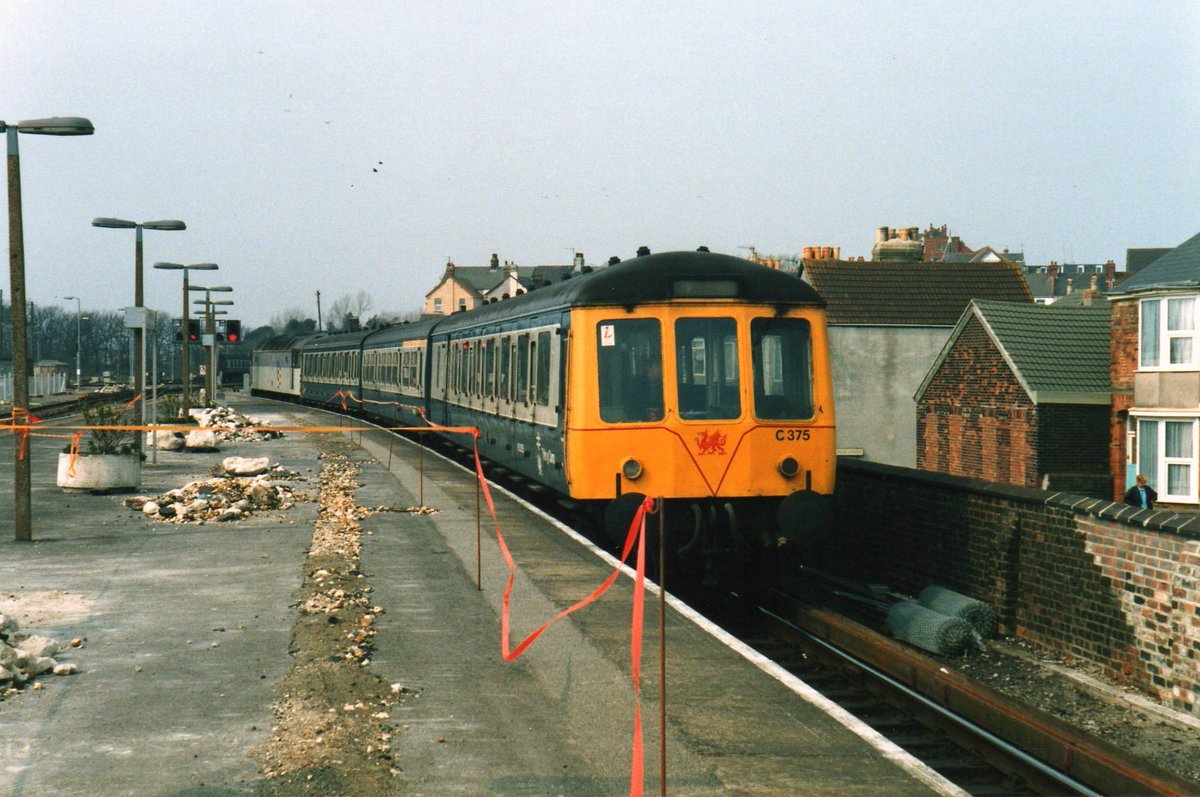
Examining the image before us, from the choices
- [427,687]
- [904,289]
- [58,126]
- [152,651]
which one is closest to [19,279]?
[58,126]

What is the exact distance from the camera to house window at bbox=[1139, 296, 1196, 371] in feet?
92.1

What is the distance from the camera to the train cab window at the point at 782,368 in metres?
Answer: 12.4

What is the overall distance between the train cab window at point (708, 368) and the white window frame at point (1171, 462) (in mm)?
19748

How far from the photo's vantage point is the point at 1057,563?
11.9 m

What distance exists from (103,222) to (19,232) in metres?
13.4

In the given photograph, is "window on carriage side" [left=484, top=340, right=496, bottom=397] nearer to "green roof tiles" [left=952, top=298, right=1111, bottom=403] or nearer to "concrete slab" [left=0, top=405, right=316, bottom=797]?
"concrete slab" [left=0, top=405, right=316, bottom=797]

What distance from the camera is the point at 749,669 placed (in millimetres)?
8648

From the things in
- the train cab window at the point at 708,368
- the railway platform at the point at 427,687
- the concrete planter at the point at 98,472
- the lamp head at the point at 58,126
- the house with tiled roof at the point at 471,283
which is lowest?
the railway platform at the point at 427,687

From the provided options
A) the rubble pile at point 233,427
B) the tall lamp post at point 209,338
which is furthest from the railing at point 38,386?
the rubble pile at point 233,427

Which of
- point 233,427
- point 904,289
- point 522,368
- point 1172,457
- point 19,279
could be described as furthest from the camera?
point 904,289

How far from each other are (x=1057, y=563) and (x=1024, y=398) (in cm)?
1945

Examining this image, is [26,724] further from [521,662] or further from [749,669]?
[749,669]

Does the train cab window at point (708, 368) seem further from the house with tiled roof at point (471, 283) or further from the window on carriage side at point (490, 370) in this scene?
the house with tiled roof at point (471, 283)

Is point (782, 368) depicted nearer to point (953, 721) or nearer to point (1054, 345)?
point (953, 721)
